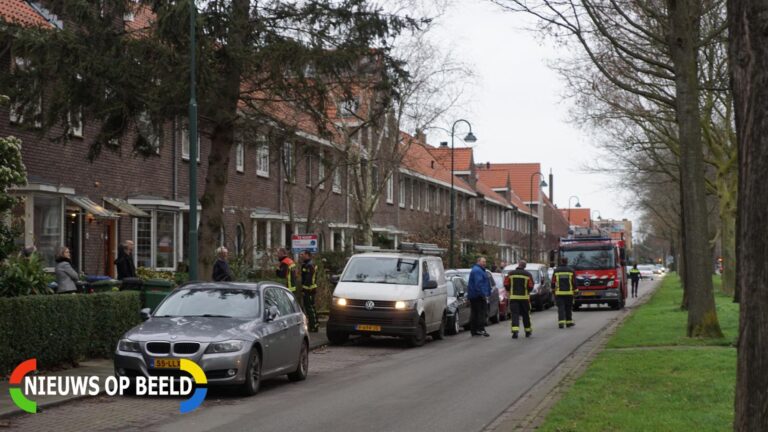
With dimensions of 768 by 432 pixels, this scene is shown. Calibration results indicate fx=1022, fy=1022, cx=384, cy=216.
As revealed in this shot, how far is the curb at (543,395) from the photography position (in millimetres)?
10555

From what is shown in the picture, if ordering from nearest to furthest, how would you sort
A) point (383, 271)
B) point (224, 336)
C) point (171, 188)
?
point (224, 336) → point (383, 271) → point (171, 188)

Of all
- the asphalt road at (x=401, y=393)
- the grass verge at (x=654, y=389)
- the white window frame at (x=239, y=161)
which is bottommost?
the asphalt road at (x=401, y=393)

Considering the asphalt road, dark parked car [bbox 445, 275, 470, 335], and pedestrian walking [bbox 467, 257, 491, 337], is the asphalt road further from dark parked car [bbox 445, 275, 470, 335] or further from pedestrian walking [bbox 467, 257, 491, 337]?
dark parked car [bbox 445, 275, 470, 335]

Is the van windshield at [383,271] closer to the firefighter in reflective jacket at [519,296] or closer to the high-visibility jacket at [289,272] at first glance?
the high-visibility jacket at [289,272]

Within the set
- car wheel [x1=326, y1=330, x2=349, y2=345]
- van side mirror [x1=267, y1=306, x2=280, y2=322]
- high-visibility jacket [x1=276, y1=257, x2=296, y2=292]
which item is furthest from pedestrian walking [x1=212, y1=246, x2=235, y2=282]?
van side mirror [x1=267, y1=306, x2=280, y2=322]

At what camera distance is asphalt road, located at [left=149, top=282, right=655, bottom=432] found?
10898 millimetres

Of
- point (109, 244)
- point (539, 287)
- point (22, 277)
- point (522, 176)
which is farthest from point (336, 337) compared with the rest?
point (522, 176)

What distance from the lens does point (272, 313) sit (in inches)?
556

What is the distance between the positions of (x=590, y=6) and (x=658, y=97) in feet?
11.0

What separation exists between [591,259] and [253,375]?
28327 mm

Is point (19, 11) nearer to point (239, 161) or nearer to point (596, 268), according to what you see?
point (239, 161)

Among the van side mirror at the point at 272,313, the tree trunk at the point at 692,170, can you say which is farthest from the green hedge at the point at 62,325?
the tree trunk at the point at 692,170

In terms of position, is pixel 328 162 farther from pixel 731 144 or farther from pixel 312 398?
pixel 731 144

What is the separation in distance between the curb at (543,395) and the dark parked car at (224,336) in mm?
3375
